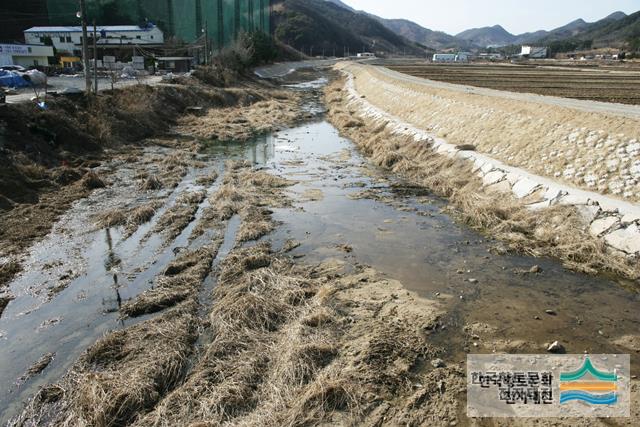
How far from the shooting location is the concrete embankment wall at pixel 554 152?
11.5 meters

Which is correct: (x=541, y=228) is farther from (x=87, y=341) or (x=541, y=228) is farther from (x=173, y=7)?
(x=173, y=7)

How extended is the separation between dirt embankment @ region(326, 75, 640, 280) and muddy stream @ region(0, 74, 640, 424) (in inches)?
19.3

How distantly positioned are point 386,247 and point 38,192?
1202cm

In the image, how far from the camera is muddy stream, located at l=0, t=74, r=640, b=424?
24.8 ft

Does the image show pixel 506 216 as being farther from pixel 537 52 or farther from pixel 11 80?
pixel 537 52

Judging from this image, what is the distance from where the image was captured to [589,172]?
520 inches

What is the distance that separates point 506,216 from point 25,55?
63.1 metres

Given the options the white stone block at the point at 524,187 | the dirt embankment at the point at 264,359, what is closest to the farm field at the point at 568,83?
the white stone block at the point at 524,187

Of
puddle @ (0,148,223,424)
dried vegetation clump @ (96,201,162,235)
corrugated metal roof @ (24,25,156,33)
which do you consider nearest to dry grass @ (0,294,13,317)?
puddle @ (0,148,223,424)

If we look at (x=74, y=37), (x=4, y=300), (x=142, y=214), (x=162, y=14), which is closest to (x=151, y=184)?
(x=142, y=214)

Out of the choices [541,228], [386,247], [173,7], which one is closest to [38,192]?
[386,247]

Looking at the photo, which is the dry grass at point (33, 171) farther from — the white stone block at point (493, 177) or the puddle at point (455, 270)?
the white stone block at point (493, 177)

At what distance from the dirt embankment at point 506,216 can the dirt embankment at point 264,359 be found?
181 inches

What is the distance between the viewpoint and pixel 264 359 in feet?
23.1
